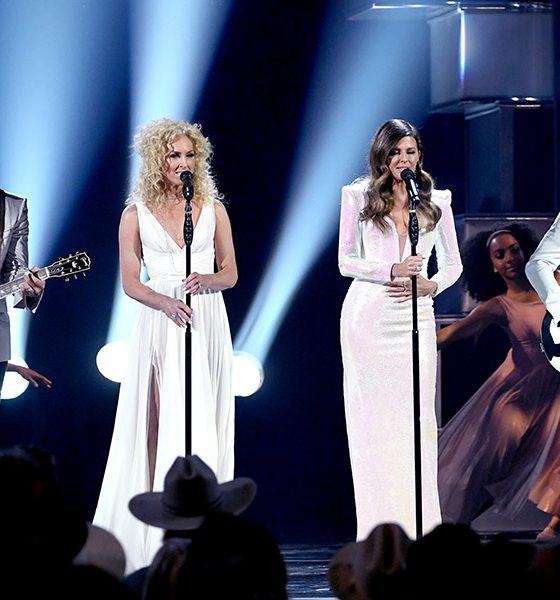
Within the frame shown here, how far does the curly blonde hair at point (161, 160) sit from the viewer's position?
6184 millimetres

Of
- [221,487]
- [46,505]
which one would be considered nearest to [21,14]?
[221,487]

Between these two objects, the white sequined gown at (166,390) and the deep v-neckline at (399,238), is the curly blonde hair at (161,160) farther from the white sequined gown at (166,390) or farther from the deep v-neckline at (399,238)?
the deep v-neckline at (399,238)

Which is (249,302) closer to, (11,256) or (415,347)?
(11,256)

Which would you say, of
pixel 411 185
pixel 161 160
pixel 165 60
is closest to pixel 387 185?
pixel 411 185

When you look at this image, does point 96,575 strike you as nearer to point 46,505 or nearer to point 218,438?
point 46,505

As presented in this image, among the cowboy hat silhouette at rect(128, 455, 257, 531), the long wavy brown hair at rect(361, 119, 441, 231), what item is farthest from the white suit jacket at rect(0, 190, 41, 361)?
the cowboy hat silhouette at rect(128, 455, 257, 531)

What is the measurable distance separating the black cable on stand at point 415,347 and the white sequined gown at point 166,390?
85 centimetres

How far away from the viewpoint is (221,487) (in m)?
3.84

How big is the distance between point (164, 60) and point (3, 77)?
2.74ft

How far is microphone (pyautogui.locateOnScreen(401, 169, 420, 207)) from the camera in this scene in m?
5.59

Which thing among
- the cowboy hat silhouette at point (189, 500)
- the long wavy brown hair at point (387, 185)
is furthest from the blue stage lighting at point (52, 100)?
the cowboy hat silhouette at point (189, 500)

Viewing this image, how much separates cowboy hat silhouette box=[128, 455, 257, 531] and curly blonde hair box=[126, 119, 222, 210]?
2.51m

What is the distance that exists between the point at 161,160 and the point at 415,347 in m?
1.37

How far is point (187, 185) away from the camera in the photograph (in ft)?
18.9
